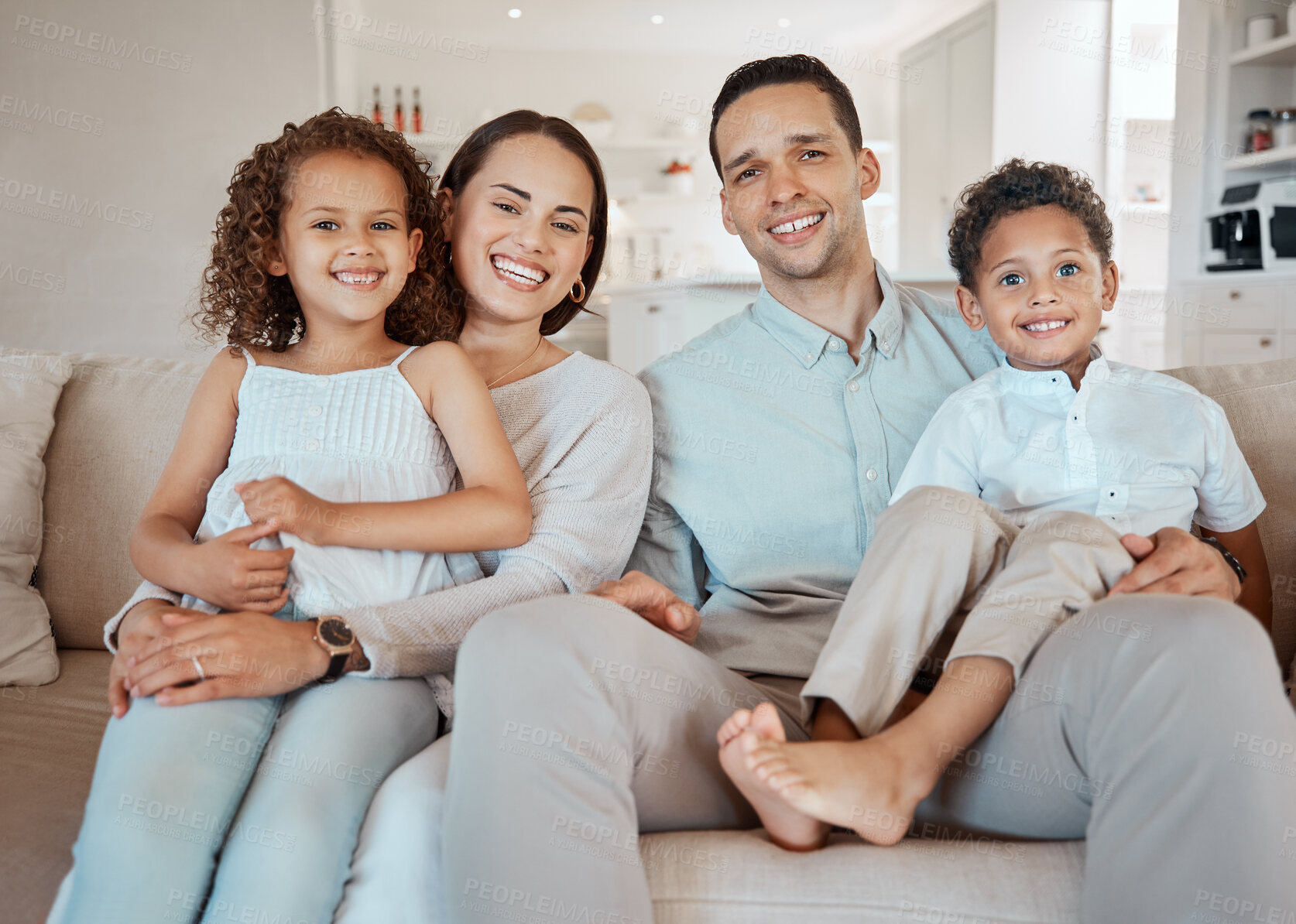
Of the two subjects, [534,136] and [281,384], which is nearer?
[281,384]

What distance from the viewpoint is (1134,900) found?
2.68 feet

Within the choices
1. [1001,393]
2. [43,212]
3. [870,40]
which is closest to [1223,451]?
[1001,393]

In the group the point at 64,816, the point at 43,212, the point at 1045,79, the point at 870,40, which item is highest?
the point at 870,40

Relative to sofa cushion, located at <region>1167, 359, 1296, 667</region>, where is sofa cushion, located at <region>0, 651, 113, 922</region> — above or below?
below

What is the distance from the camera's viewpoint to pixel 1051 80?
5.88 meters

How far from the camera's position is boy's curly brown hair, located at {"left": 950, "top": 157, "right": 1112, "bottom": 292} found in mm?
1417

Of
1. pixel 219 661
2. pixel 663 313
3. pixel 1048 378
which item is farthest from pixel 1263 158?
pixel 219 661

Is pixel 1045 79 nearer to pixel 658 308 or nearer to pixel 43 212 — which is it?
pixel 658 308

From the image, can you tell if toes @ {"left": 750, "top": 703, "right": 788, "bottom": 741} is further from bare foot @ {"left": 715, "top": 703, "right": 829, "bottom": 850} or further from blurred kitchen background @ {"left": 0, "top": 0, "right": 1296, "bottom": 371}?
blurred kitchen background @ {"left": 0, "top": 0, "right": 1296, "bottom": 371}

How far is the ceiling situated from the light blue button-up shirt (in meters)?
5.24

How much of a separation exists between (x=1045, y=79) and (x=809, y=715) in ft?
A: 19.4

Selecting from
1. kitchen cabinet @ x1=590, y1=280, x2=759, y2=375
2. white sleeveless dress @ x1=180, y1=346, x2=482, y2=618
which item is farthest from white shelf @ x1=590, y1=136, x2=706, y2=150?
→ white sleeveless dress @ x1=180, y1=346, x2=482, y2=618

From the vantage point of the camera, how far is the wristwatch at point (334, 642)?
1.04 m

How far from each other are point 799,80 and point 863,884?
47.8 inches
